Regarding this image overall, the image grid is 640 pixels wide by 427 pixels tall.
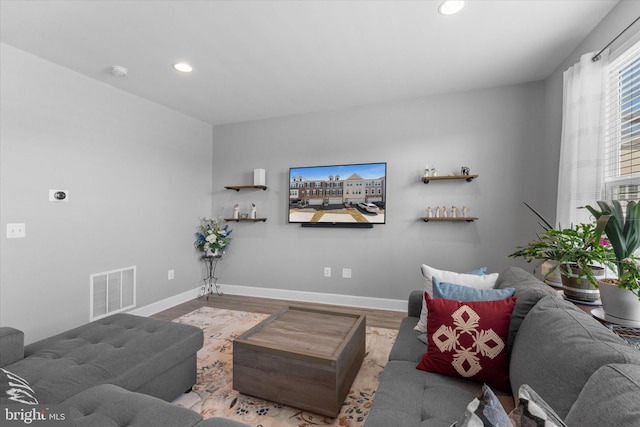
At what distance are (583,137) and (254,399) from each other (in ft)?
9.64

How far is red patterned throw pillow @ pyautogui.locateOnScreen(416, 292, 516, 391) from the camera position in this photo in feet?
4.34

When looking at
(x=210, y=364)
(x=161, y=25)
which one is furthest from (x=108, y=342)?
(x=161, y=25)

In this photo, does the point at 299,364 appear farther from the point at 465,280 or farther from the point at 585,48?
the point at 585,48

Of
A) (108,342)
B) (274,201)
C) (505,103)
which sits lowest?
(108,342)

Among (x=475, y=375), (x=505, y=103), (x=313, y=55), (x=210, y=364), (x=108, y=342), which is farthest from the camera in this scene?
(x=505, y=103)

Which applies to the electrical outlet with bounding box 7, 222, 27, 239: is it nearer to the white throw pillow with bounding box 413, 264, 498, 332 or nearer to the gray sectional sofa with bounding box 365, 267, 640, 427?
the gray sectional sofa with bounding box 365, 267, 640, 427

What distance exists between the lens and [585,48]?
2.28m

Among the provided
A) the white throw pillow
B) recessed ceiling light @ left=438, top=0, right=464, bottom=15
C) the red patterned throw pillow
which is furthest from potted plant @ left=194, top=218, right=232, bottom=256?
recessed ceiling light @ left=438, top=0, right=464, bottom=15

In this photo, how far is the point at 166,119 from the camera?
12.3 feet

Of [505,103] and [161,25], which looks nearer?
[161,25]

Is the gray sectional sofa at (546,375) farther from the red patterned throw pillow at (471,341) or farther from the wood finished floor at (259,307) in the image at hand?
the wood finished floor at (259,307)

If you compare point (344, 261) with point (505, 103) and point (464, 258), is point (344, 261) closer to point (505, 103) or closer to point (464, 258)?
point (464, 258)

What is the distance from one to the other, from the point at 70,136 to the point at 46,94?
1.24 ft

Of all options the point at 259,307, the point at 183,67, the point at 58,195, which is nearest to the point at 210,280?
the point at 259,307
